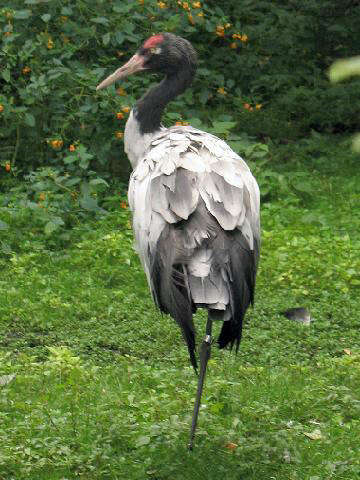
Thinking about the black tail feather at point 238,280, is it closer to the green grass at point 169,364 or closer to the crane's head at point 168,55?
the green grass at point 169,364

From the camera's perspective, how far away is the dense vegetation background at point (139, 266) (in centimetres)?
504

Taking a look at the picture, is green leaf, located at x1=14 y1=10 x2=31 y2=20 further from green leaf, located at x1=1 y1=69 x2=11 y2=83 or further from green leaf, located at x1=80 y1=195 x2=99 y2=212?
green leaf, located at x1=80 y1=195 x2=99 y2=212

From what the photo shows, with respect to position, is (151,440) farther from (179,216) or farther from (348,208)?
(348,208)

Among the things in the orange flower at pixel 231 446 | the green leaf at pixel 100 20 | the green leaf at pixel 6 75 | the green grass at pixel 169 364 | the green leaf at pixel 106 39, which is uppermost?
the green leaf at pixel 100 20

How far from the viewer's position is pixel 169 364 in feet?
21.5

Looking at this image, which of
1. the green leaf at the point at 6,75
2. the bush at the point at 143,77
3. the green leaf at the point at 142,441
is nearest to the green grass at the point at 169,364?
the green leaf at the point at 142,441

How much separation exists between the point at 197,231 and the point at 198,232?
1cm

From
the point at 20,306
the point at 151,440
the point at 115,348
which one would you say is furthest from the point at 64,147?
the point at 151,440

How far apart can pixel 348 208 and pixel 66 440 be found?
480 centimetres

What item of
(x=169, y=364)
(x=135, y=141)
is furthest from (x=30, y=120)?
(x=169, y=364)

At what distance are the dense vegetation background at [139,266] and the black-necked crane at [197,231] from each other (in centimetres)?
51

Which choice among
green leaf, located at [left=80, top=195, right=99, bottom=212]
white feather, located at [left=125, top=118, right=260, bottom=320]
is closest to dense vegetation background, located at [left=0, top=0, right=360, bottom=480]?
green leaf, located at [left=80, top=195, right=99, bottom=212]

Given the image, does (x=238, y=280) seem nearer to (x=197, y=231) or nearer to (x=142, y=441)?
Answer: (x=197, y=231)

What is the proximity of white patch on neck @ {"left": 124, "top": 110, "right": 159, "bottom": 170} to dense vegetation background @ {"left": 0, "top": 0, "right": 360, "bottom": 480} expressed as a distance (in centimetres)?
125
